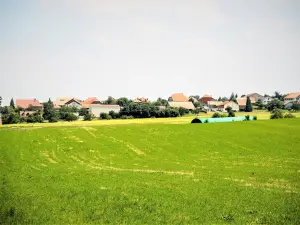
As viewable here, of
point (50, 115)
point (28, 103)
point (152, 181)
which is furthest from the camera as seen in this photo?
point (28, 103)

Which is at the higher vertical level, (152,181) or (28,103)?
(28,103)

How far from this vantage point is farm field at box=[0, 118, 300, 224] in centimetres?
1518

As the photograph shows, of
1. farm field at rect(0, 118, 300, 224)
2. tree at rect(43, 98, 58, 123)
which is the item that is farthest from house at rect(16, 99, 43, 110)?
farm field at rect(0, 118, 300, 224)

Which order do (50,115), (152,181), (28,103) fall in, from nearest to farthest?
(152,181), (50,115), (28,103)

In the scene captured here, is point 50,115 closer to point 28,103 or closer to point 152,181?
point 28,103

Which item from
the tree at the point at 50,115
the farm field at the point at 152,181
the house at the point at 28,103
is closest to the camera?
the farm field at the point at 152,181

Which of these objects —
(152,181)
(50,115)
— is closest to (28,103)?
(50,115)

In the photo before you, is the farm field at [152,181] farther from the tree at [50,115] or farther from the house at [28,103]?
the house at [28,103]

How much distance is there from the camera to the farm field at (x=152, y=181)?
15.2m

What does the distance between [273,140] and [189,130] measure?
1807 centimetres

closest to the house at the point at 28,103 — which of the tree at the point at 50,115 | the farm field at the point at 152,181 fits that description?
the tree at the point at 50,115

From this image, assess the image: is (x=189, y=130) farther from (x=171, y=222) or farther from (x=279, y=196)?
(x=171, y=222)

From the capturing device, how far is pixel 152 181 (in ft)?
74.7

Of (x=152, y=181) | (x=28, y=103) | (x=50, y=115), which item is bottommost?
(x=152, y=181)
